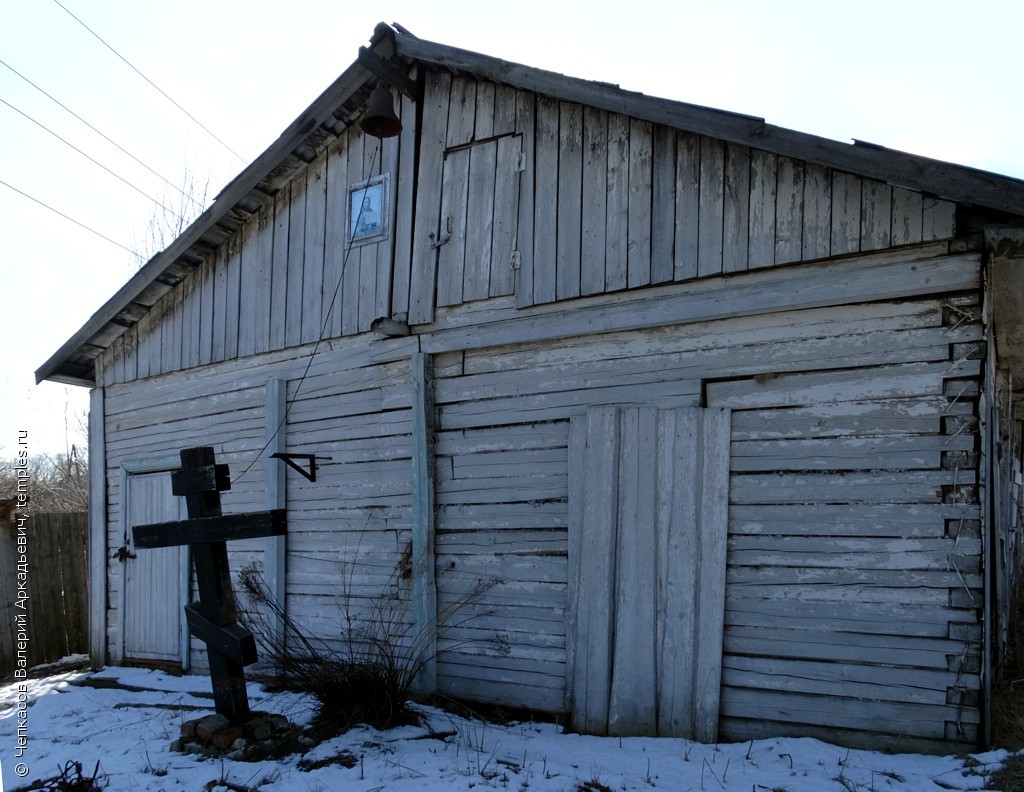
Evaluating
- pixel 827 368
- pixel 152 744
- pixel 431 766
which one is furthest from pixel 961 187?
pixel 152 744

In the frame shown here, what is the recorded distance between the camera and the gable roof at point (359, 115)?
14.0 feet

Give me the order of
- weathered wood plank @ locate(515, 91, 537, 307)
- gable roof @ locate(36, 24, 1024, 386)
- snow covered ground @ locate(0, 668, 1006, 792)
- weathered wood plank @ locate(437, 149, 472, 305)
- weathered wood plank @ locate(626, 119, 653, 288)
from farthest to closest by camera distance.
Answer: weathered wood plank @ locate(437, 149, 472, 305) < weathered wood plank @ locate(515, 91, 537, 307) < weathered wood plank @ locate(626, 119, 653, 288) < gable roof @ locate(36, 24, 1024, 386) < snow covered ground @ locate(0, 668, 1006, 792)

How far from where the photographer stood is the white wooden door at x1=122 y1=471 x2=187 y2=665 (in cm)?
835

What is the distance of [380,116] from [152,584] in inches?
233

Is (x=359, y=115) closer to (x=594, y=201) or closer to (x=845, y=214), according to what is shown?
(x=594, y=201)

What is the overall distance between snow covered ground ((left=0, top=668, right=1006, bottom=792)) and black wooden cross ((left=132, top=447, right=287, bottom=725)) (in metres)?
0.46

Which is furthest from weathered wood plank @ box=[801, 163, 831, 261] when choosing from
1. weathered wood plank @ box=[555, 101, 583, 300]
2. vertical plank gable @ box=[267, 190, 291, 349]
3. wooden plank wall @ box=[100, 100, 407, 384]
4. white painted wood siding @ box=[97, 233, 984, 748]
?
vertical plank gable @ box=[267, 190, 291, 349]

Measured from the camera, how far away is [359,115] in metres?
7.21

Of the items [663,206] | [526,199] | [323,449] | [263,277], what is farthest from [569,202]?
[263,277]

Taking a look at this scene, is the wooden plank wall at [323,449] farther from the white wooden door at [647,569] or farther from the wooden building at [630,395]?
the white wooden door at [647,569]

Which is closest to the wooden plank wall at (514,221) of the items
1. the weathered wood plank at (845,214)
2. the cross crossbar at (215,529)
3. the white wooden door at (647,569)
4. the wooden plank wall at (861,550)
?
the weathered wood plank at (845,214)

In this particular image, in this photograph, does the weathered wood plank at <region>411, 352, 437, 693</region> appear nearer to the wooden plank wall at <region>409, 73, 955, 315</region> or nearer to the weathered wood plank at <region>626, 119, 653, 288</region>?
the wooden plank wall at <region>409, 73, 955, 315</region>

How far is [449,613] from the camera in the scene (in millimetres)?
6086

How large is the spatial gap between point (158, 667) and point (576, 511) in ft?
18.9
